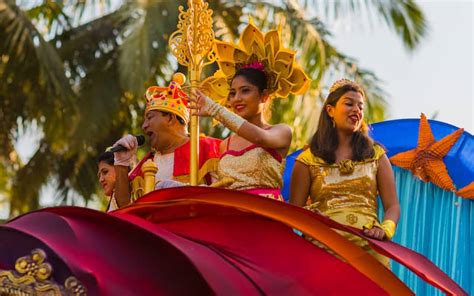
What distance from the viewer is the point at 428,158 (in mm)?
9008

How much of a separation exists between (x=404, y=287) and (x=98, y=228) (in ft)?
5.20

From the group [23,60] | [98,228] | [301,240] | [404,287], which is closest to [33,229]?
[98,228]

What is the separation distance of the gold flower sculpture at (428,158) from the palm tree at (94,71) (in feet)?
30.0

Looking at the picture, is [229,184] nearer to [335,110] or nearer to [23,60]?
[335,110]

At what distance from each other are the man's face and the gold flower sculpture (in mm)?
1498

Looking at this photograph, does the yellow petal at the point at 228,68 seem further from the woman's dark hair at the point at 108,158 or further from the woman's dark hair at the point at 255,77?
the woman's dark hair at the point at 108,158

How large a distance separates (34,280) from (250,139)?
67.2 inches

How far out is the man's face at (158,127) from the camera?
8781 mm

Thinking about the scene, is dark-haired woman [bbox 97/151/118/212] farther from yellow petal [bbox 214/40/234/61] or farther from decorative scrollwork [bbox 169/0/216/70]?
yellow petal [bbox 214/40/234/61]

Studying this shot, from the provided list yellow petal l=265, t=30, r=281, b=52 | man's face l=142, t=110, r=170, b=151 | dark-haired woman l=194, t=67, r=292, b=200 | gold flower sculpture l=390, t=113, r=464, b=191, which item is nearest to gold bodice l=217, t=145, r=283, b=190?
dark-haired woman l=194, t=67, r=292, b=200

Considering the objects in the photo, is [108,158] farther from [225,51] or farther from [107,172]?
[225,51]

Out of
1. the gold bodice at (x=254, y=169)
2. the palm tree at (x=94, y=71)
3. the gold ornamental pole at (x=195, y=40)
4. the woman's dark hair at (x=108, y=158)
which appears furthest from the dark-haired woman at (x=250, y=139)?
the palm tree at (x=94, y=71)

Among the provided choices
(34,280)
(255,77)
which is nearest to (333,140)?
(255,77)

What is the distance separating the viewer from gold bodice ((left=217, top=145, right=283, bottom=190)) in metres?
7.82
